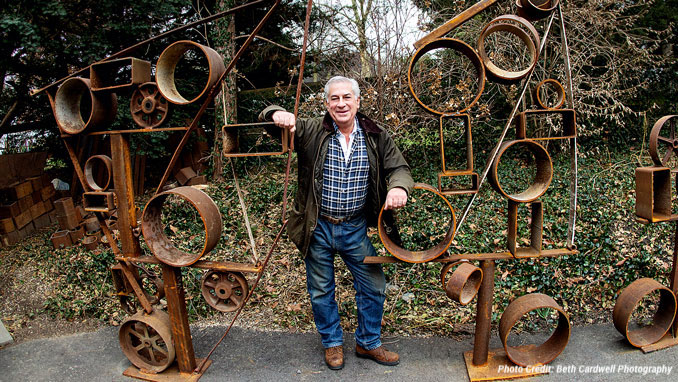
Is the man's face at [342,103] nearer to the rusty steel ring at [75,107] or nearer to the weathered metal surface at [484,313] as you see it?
the weathered metal surface at [484,313]

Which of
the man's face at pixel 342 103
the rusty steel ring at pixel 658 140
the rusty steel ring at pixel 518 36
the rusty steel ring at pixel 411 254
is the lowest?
the rusty steel ring at pixel 411 254

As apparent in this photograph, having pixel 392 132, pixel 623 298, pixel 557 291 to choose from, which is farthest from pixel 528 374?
pixel 392 132

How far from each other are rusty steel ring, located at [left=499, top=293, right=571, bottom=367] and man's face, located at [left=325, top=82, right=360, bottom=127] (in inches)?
59.7

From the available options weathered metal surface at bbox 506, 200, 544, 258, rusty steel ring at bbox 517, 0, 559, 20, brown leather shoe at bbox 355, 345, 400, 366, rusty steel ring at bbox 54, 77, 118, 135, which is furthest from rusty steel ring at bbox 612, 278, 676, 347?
rusty steel ring at bbox 54, 77, 118, 135

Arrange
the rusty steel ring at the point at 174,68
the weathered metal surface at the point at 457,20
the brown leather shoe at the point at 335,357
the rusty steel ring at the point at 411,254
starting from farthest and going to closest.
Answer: the brown leather shoe at the point at 335,357, the rusty steel ring at the point at 411,254, the rusty steel ring at the point at 174,68, the weathered metal surface at the point at 457,20

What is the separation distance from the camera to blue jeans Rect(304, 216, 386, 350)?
2537 mm

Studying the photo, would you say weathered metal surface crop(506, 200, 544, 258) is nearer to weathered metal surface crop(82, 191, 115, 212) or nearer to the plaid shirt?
the plaid shirt

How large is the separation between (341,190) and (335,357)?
44.4 inches

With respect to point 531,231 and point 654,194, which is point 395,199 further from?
point 654,194

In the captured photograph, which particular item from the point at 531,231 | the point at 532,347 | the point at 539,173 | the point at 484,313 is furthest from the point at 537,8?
the point at 532,347

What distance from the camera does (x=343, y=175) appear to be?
2.45 m

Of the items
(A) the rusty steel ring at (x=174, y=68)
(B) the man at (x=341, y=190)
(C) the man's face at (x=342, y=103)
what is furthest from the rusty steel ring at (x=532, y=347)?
(A) the rusty steel ring at (x=174, y=68)

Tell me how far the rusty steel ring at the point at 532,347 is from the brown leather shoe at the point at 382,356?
69 cm

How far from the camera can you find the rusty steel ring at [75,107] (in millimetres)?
2375
